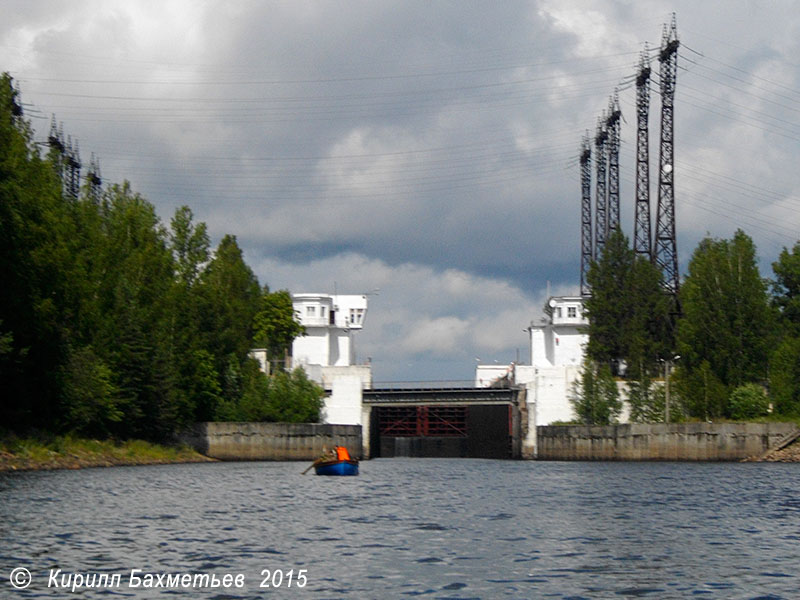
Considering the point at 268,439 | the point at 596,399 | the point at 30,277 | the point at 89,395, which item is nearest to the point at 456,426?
the point at 596,399

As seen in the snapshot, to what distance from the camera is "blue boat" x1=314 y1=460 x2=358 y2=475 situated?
72.8 metres

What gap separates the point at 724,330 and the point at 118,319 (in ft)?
193

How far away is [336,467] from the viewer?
239 feet

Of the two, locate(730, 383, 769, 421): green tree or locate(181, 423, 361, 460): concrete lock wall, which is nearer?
locate(181, 423, 361, 460): concrete lock wall

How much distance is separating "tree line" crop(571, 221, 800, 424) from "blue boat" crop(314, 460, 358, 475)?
139ft

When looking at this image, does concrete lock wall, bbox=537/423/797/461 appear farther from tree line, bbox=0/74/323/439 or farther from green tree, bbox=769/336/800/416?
tree line, bbox=0/74/323/439

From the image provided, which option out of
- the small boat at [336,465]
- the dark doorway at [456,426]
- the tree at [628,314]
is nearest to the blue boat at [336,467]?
the small boat at [336,465]

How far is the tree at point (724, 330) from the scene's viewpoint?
352 ft

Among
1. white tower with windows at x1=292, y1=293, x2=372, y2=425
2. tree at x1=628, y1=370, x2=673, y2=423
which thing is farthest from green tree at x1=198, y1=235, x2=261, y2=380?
tree at x1=628, y1=370, x2=673, y2=423

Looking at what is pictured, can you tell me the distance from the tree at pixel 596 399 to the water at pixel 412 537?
156ft

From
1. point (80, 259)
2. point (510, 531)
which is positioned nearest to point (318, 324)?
point (80, 259)

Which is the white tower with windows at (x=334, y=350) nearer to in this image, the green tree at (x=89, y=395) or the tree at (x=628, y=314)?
the tree at (x=628, y=314)

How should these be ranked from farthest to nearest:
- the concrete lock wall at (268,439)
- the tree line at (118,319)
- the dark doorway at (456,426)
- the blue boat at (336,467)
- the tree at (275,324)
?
the tree at (275,324), the dark doorway at (456,426), the concrete lock wall at (268,439), the blue boat at (336,467), the tree line at (118,319)

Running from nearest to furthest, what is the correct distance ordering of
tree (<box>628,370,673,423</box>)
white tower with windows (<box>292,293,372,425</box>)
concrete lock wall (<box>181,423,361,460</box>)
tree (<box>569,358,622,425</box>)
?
concrete lock wall (<box>181,423,361,460</box>), tree (<box>569,358,622,425</box>), tree (<box>628,370,673,423</box>), white tower with windows (<box>292,293,372,425</box>)
